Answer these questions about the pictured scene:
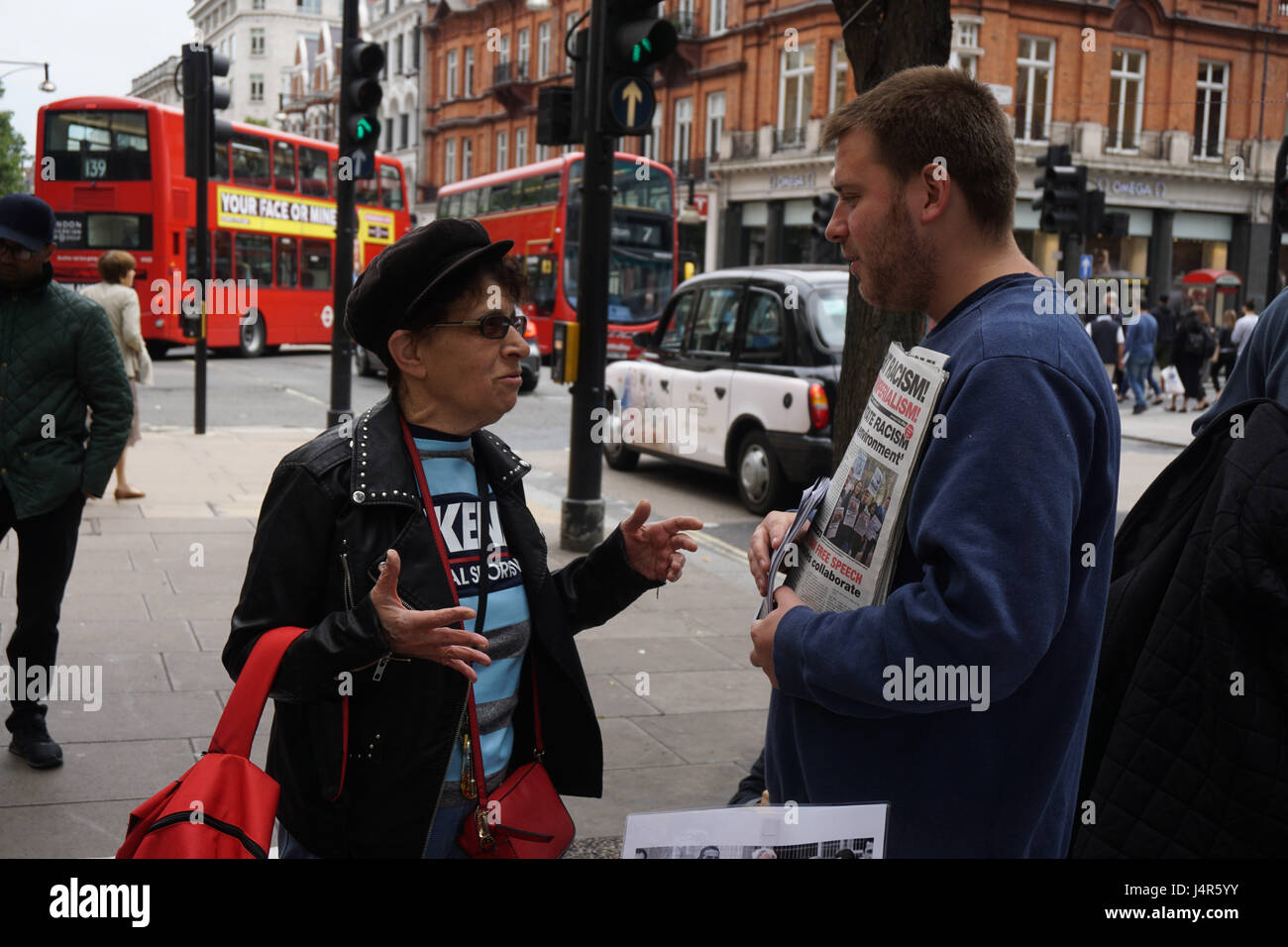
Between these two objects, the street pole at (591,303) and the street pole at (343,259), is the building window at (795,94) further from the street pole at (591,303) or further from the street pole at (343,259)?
the street pole at (591,303)

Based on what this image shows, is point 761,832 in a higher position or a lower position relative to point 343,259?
lower

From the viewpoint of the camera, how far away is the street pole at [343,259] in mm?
11747

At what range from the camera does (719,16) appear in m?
39.0

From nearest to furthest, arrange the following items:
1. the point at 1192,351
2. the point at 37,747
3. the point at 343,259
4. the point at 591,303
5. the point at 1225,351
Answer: the point at 37,747 → the point at 591,303 → the point at 343,259 → the point at 1192,351 → the point at 1225,351

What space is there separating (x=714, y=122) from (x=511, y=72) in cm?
1159

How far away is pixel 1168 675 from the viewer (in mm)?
2082

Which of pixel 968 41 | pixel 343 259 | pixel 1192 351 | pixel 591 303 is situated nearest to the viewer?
pixel 591 303

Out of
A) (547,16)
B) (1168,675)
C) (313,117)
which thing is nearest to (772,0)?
(547,16)

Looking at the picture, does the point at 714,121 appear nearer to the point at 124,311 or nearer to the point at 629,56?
the point at 124,311

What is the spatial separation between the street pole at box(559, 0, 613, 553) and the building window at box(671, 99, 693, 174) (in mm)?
33002

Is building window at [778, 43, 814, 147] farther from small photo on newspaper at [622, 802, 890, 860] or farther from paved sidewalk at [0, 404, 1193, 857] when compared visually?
small photo on newspaper at [622, 802, 890, 860]

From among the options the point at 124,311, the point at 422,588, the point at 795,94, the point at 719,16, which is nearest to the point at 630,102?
the point at 124,311

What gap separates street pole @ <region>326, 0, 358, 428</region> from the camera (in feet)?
38.5

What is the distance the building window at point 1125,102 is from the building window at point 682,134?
40.5 ft
